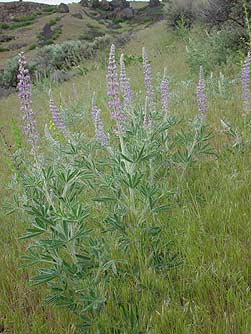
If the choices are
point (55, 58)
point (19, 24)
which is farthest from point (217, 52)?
point (19, 24)

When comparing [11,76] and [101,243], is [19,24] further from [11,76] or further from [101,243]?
[101,243]

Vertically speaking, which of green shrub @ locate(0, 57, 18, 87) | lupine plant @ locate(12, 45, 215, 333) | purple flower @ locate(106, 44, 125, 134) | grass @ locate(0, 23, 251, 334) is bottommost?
green shrub @ locate(0, 57, 18, 87)

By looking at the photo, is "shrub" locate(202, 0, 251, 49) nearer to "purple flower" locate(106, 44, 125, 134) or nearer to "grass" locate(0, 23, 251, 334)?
"grass" locate(0, 23, 251, 334)

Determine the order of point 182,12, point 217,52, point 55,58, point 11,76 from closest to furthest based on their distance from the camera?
point 217,52, point 182,12, point 55,58, point 11,76

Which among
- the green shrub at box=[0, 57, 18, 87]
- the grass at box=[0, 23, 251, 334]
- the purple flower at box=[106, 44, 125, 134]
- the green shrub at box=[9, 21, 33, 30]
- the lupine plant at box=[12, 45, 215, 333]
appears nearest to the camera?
the grass at box=[0, 23, 251, 334]

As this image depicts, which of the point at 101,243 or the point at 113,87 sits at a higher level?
the point at 113,87

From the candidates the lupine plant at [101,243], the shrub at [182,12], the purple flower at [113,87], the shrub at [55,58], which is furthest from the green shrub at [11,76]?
the purple flower at [113,87]

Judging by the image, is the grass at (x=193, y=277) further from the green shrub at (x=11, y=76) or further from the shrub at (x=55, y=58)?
the green shrub at (x=11, y=76)

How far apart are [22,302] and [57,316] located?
0.97 feet

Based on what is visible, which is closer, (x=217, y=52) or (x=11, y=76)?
(x=217, y=52)

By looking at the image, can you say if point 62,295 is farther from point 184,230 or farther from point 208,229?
point 208,229

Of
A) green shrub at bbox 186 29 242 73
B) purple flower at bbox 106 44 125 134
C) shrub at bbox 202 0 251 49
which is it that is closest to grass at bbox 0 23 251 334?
purple flower at bbox 106 44 125 134

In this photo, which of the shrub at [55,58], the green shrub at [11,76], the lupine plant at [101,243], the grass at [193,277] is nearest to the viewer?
the grass at [193,277]

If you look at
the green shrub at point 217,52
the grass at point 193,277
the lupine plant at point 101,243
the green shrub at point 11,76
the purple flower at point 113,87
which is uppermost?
the purple flower at point 113,87
